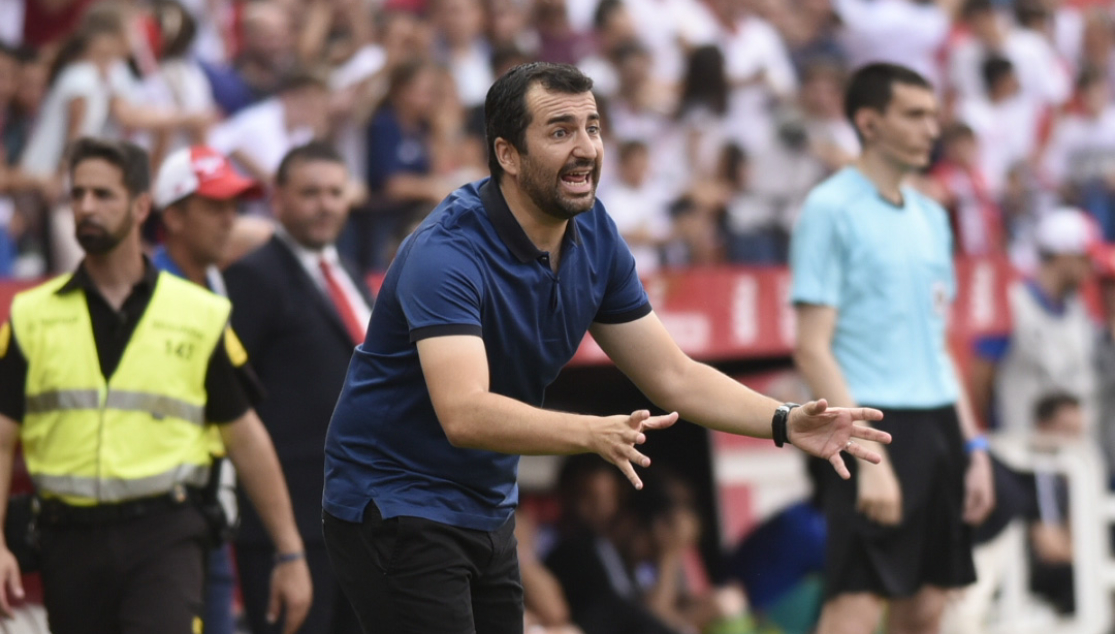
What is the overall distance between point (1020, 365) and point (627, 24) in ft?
12.3

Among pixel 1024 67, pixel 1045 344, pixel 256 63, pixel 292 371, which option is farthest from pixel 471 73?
pixel 1024 67

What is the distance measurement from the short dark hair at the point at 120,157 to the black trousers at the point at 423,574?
1571 millimetres

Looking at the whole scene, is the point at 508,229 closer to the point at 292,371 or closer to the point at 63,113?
the point at 292,371

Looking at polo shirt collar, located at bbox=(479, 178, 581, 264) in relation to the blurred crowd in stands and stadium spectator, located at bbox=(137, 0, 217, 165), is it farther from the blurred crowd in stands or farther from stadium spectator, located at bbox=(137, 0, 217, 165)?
stadium spectator, located at bbox=(137, 0, 217, 165)

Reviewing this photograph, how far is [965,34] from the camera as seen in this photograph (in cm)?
1414

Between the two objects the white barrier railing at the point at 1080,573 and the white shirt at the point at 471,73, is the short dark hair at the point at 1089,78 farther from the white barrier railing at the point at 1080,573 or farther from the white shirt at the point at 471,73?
the white shirt at the point at 471,73

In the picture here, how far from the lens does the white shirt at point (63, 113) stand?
26.6ft

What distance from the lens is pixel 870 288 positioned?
19.0 ft

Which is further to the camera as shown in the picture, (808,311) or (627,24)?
(627,24)

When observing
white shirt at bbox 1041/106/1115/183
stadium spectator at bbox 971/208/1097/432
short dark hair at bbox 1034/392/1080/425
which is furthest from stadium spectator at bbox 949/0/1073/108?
short dark hair at bbox 1034/392/1080/425

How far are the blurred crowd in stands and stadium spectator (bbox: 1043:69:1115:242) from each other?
0.07 ft

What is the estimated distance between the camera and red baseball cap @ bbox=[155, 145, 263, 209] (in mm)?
5824

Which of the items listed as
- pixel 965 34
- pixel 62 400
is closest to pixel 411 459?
pixel 62 400

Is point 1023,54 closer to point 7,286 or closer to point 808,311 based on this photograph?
point 808,311
